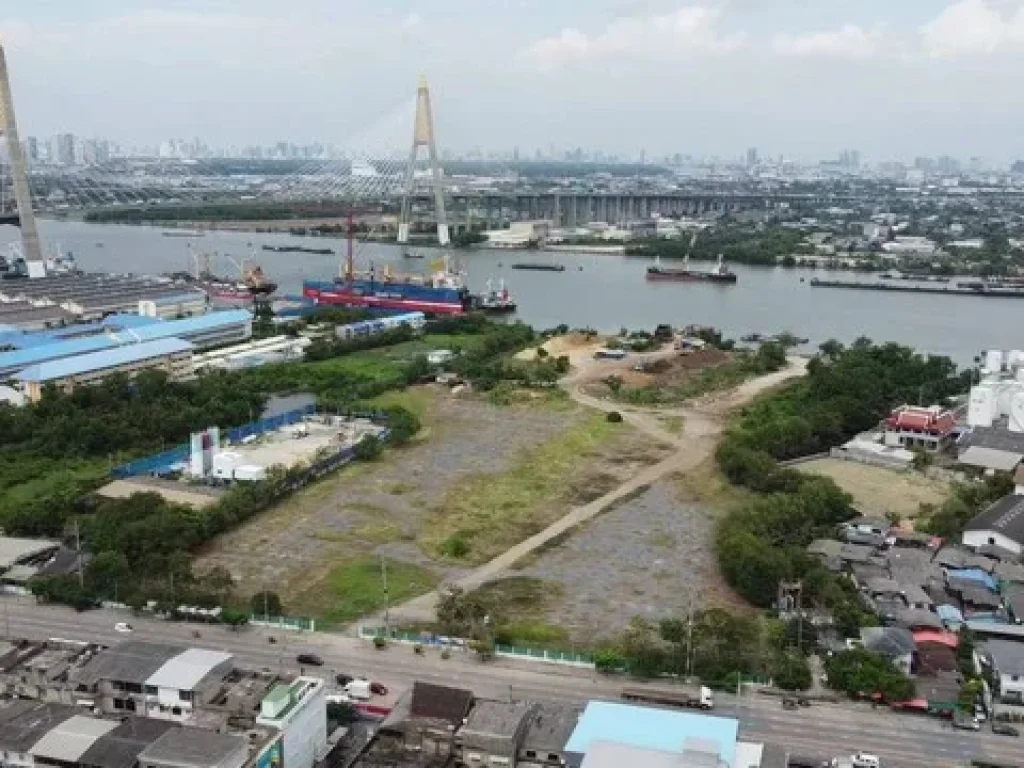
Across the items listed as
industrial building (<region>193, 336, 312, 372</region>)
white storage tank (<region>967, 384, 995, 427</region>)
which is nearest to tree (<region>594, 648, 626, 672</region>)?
white storage tank (<region>967, 384, 995, 427</region>)

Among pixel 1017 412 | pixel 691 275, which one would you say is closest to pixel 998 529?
pixel 1017 412

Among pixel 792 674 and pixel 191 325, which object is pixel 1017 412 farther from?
pixel 191 325

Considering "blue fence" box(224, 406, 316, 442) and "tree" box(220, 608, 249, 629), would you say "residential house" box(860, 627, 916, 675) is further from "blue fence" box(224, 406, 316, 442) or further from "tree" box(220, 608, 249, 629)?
"blue fence" box(224, 406, 316, 442)

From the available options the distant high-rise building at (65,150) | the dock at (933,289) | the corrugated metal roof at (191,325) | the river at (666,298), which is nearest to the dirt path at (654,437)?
the river at (666,298)

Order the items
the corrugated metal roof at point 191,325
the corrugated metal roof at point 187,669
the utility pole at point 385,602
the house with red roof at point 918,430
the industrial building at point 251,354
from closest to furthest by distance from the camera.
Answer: the corrugated metal roof at point 187,669 → the utility pole at point 385,602 → the house with red roof at point 918,430 → the industrial building at point 251,354 → the corrugated metal roof at point 191,325

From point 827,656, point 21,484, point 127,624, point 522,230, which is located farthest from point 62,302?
point 522,230

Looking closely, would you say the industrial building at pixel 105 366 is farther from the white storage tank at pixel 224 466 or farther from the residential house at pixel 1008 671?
the residential house at pixel 1008 671
